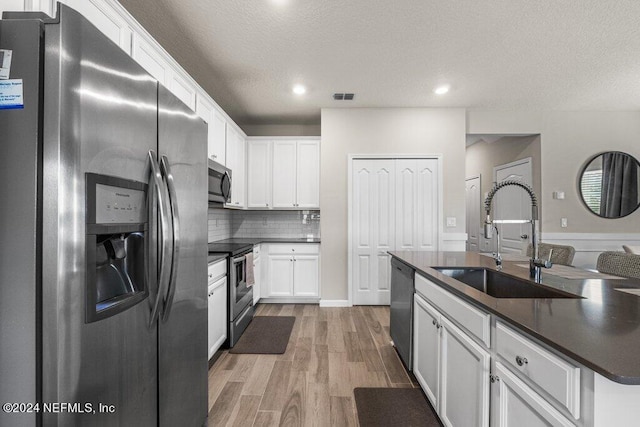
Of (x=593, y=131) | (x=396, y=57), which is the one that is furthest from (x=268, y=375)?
(x=593, y=131)

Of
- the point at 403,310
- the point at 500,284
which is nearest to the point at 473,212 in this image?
the point at 403,310

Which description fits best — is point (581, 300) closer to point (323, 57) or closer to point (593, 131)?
point (323, 57)

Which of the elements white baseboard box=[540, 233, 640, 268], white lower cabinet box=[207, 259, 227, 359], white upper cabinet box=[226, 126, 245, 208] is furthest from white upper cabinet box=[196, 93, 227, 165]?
white baseboard box=[540, 233, 640, 268]

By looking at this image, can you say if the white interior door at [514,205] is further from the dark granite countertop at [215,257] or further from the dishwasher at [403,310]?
the dark granite countertop at [215,257]

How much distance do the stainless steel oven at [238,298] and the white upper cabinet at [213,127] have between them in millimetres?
1090

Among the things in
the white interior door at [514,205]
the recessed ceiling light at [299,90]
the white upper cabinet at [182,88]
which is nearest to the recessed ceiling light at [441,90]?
A: the recessed ceiling light at [299,90]

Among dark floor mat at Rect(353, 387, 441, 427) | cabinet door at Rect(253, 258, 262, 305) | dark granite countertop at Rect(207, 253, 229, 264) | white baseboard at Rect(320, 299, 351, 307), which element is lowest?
dark floor mat at Rect(353, 387, 441, 427)

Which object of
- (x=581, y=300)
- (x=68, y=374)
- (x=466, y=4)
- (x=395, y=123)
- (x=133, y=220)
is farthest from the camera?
(x=395, y=123)

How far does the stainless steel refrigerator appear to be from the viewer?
72cm

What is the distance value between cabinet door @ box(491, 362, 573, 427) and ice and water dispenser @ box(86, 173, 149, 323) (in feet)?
4.27

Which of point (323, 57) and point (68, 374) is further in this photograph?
point (323, 57)

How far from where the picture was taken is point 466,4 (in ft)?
6.98

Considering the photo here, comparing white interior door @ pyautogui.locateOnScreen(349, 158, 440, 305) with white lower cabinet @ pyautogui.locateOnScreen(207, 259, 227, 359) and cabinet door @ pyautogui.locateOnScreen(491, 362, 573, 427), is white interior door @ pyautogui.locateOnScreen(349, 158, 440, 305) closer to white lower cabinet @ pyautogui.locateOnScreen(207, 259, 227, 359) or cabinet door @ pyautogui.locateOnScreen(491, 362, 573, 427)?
white lower cabinet @ pyautogui.locateOnScreen(207, 259, 227, 359)

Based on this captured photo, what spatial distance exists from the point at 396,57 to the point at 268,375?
9.93 feet
